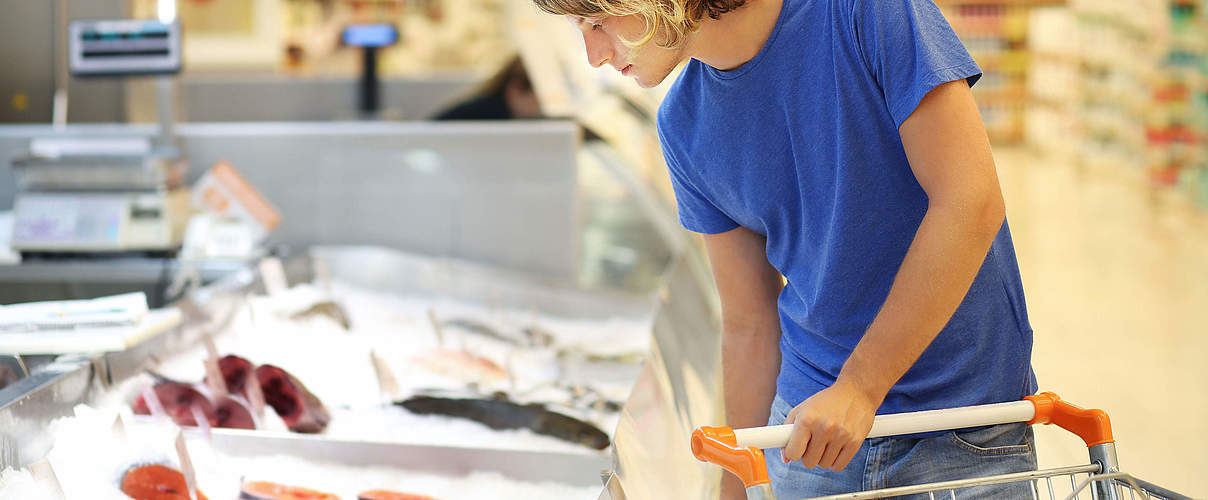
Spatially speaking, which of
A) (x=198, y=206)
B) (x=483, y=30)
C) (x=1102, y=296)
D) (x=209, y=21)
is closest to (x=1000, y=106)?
(x=483, y=30)

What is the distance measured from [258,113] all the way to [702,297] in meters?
4.32

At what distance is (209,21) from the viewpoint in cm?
829

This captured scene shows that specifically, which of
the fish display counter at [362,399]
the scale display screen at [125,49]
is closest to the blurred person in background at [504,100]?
the fish display counter at [362,399]

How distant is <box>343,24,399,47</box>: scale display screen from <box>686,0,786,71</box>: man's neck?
465cm

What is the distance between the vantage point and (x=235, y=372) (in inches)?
71.3

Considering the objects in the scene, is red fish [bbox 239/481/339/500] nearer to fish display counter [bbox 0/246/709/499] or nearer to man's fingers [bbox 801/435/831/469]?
fish display counter [bbox 0/246/709/499]

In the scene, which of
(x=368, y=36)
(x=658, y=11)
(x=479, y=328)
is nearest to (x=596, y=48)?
(x=658, y=11)

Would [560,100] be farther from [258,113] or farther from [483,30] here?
[483,30]

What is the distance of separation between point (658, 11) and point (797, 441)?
1.34 feet

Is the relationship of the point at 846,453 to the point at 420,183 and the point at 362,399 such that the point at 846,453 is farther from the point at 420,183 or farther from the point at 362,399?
the point at 420,183

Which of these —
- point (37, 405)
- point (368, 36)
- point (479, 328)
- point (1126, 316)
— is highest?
point (368, 36)

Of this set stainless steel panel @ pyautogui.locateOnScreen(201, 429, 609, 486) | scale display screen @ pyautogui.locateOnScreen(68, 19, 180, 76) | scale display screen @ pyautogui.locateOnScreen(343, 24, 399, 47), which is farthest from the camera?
scale display screen @ pyautogui.locateOnScreen(343, 24, 399, 47)

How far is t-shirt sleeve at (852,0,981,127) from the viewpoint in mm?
829

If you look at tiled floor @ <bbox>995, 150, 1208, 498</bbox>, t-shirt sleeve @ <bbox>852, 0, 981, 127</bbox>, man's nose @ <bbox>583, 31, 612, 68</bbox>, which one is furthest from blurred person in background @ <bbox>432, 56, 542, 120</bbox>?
t-shirt sleeve @ <bbox>852, 0, 981, 127</bbox>
